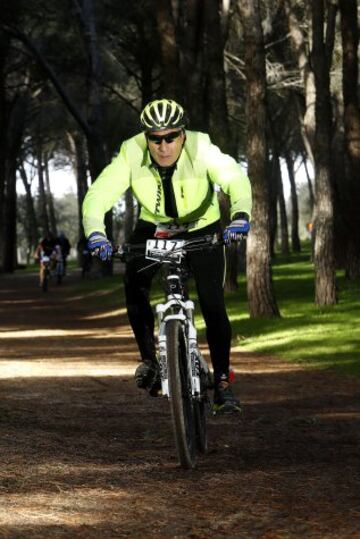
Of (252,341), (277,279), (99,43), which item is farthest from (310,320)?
(99,43)

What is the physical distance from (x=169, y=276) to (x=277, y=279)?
22.0 metres

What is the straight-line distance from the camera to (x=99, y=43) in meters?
39.3

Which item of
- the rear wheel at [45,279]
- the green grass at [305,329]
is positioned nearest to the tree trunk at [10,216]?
the rear wheel at [45,279]

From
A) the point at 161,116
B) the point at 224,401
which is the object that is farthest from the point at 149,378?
the point at 161,116

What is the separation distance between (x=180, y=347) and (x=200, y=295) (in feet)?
2.30

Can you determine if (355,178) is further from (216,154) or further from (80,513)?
(80,513)

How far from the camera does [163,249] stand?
21.7 feet

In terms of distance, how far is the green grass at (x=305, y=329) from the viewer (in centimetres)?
1484

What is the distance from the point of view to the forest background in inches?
740

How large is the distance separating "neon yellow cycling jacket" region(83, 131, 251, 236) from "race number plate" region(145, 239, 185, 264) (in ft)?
0.99

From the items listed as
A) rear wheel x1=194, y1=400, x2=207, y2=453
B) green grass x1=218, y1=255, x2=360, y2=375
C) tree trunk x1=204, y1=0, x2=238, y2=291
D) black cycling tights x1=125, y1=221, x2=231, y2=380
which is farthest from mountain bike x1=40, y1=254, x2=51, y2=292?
rear wheel x1=194, y1=400, x2=207, y2=453

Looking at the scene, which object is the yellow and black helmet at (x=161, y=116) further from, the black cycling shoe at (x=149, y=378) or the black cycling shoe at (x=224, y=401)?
the black cycling shoe at (x=224, y=401)

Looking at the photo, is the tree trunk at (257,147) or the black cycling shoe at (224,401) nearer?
the black cycling shoe at (224,401)

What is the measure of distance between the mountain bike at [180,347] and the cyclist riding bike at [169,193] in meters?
0.17
